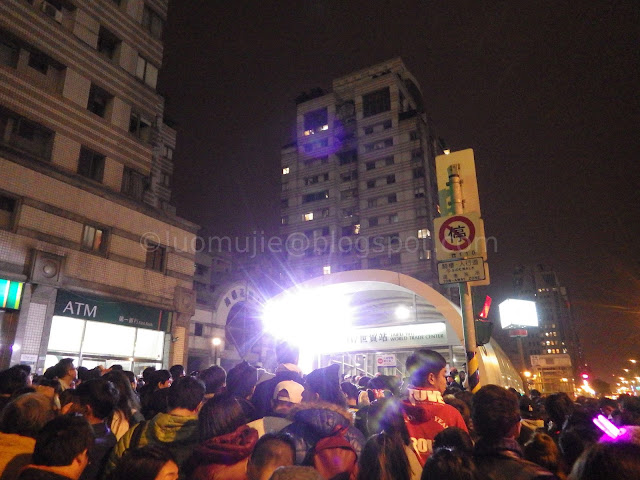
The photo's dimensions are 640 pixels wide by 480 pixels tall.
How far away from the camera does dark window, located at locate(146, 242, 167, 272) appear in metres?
17.9

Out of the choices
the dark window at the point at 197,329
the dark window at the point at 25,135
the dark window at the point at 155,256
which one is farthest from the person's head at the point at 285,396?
the dark window at the point at 197,329

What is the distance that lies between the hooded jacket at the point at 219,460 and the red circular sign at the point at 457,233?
183 inches

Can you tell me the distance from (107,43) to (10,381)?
56.9 ft

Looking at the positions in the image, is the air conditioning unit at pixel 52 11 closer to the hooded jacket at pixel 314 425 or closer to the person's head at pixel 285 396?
the person's head at pixel 285 396

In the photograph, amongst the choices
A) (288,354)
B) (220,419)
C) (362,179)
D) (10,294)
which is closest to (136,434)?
(220,419)

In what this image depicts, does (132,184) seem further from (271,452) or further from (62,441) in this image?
(271,452)

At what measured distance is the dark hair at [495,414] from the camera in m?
3.03

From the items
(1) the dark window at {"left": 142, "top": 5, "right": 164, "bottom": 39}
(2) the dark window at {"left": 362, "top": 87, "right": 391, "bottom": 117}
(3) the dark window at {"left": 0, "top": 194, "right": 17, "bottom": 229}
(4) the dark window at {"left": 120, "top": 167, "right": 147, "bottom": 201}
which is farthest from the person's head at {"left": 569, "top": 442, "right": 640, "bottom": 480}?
(2) the dark window at {"left": 362, "top": 87, "right": 391, "bottom": 117}

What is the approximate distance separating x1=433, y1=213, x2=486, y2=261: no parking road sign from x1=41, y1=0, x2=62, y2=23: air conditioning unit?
55.4 feet

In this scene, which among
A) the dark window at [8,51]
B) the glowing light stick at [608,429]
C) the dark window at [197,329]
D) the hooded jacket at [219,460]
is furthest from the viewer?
the dark window at [197,329]

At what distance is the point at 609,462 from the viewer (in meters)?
1.82

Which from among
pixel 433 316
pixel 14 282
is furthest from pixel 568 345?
pixel 14 282

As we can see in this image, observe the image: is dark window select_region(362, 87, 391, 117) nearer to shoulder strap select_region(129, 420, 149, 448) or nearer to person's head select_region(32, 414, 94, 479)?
shoulder strap select_region(129, 420, 149, 448)

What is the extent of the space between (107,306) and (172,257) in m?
3.75
